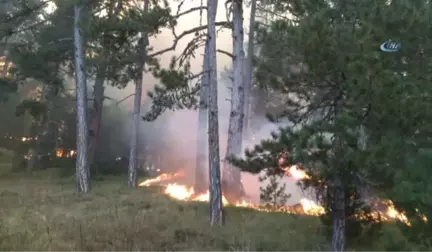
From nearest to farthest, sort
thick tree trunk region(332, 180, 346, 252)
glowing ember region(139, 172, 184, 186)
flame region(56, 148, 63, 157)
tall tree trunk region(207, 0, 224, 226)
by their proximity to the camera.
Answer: thick tree trunk region(332, 180, 346, 252) → tall tree trunk region(207, 0, 224, 226) → glowing ember region(139, 172, 184, 186) → flame region(56, 148, 63, 157)

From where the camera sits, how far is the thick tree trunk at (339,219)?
26.8 feet

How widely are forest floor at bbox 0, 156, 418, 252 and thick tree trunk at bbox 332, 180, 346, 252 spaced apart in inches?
29.0

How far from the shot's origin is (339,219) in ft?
27.3

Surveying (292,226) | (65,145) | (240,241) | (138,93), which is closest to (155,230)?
(240,241)

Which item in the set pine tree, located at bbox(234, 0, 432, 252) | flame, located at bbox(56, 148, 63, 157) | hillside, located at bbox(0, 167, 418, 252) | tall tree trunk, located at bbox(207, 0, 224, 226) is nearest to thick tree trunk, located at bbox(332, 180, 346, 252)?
pine tree, located at bbox(234, 0, 432, 252)

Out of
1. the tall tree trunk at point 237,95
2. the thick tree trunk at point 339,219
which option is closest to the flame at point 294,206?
the thick tree trunk at point 339,219

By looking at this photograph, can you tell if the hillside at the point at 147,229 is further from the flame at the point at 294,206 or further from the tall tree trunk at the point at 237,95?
the tall tree trunk at the point at 237,95

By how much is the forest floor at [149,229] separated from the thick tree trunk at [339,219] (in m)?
0.74

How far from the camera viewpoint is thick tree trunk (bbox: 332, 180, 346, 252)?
322 inches

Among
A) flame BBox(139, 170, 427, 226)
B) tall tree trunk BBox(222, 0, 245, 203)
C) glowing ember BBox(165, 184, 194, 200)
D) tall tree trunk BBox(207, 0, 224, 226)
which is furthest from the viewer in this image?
glowing ember BBox(165, 184, 194, 200)

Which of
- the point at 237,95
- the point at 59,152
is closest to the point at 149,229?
the point at 237,95

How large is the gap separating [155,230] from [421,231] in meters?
5.68

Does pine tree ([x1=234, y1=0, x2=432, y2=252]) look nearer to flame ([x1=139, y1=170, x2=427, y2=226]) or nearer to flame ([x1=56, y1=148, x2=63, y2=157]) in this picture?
flame ([x1=139, y1=170, x2=427, y2=226])

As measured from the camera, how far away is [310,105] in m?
8.66
